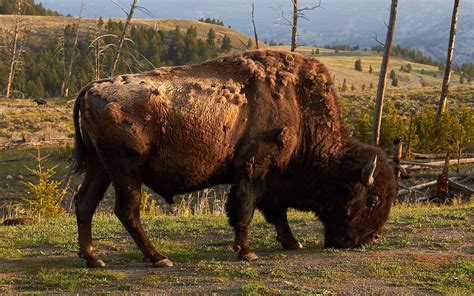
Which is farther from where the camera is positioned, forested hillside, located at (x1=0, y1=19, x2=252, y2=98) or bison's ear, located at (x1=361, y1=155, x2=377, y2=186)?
forested hillside, located at (x1=0, y1=19, x2=252, y2=98)

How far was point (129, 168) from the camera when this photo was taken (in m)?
7.05

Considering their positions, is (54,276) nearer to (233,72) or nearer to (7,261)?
(7,261)

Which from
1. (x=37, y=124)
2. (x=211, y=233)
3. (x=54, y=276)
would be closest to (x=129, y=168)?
(x=54, y=276)

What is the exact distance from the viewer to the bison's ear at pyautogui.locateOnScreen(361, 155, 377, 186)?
7.64 metres

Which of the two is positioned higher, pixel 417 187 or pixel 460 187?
pixel 460 187

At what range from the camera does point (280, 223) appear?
26.9 feet

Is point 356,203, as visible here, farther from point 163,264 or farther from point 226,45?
point 226,45

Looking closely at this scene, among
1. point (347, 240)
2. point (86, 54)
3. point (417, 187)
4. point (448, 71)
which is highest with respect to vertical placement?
point (448, 71)

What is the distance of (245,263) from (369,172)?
191 centimetres

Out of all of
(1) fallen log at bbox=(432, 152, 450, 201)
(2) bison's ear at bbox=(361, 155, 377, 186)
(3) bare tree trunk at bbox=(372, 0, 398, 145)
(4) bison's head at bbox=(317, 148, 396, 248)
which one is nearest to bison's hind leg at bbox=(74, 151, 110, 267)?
(4) bison's head at bbox=(317, 148, 396, 248)

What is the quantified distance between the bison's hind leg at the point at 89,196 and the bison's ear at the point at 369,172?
3.14 m

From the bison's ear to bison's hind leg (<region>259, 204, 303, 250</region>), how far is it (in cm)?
116

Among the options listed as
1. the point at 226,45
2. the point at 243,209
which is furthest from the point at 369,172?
the point at 226,45

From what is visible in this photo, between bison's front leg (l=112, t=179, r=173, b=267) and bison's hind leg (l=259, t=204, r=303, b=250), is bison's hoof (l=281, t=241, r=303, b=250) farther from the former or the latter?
bison's front leg (l=112, t=179, r=173, b=267)
